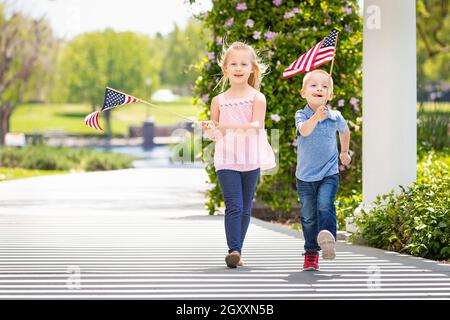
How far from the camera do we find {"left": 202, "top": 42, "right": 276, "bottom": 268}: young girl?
766cm

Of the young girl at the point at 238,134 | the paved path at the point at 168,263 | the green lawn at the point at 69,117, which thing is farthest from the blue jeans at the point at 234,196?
the green lawn at the point at 69,117

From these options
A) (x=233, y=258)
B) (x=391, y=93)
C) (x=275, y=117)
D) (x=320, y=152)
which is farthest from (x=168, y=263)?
(x=275, y=117)

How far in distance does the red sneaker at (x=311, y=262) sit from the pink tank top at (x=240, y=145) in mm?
712

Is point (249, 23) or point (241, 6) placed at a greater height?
point (241, 6)

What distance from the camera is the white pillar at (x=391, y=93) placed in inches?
395

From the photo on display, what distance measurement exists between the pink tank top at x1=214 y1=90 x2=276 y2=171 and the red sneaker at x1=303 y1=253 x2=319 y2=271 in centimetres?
71

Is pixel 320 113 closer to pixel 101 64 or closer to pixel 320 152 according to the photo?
pixel 320 152

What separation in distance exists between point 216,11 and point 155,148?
120 feet

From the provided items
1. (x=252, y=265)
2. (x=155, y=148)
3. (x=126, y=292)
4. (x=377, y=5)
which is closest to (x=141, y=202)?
(x=377, y=5)

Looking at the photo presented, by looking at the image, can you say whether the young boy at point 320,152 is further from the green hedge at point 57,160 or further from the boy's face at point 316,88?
the green hedge at point 57,160

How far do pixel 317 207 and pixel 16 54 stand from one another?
3278 cm

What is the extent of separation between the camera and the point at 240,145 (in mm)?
7684

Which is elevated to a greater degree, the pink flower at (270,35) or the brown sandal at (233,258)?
the pink flower at (270,35)
